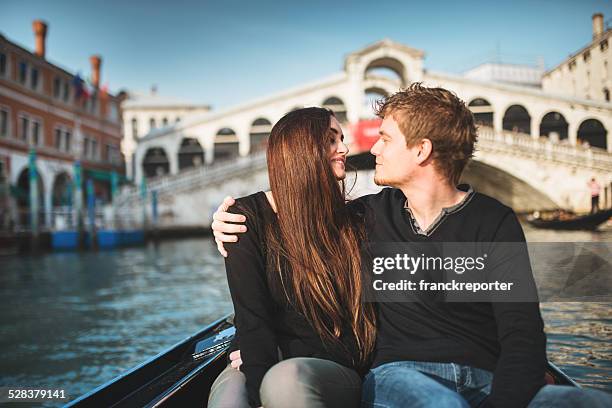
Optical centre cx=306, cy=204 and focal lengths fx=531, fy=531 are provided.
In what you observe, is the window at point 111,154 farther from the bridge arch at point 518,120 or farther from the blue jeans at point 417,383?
the blue jeans at point 417,383

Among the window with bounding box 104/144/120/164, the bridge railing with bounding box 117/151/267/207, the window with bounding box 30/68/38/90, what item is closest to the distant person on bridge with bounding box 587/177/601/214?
the bridge railing with bounding box 117/151/267/207

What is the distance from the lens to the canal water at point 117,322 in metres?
1.83

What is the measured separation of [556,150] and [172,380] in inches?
98.1

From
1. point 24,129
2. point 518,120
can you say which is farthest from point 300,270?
point 24,129

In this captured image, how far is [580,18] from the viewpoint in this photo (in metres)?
1.70

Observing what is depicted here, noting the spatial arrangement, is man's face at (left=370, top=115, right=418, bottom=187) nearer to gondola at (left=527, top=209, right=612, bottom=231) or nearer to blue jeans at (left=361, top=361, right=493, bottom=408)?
blue jeans at (left=361, top=361, right=493, bottom=408)

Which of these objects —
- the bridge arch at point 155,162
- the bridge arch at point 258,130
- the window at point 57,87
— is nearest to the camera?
the window at point 57,87

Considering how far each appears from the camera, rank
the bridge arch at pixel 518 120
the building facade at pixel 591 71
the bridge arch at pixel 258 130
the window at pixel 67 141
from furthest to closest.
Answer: the bridge arch at pixel 258 130 → the window at pixel 67 141 → the bridge arch at pixel 518 120 → the building facade at pixel 591 71

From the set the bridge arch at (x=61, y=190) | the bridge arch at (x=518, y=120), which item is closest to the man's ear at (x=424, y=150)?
the bridge arch at (x=518, y=120)

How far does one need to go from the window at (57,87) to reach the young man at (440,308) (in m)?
11.9

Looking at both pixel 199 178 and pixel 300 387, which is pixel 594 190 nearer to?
pixel 300 387

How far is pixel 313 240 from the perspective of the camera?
2.66 ft

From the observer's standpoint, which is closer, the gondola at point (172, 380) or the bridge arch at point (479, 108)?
the gondola at point (172, 380)

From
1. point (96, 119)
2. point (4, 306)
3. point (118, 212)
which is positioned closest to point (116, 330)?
point (4, 306)
